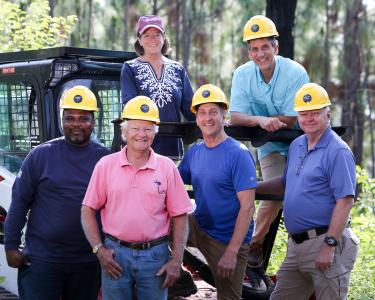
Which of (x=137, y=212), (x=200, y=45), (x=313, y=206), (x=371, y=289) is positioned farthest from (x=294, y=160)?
(x=200, y=45)

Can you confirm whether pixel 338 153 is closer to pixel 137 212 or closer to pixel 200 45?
pixel 137 212

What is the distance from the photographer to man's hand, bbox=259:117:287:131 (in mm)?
6125

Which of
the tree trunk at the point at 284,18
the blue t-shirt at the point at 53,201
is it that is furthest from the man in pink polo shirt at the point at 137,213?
the tree trunk at the point at 284,18

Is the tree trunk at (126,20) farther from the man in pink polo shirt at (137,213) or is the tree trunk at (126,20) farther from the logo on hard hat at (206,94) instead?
the man in pink polo shirt at (137,213)

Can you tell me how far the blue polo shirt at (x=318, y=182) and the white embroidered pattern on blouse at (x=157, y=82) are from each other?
4.17 ft

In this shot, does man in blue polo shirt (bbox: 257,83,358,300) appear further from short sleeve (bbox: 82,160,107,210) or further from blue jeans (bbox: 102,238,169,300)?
short sleeve (bbox: 82,160,107,210)

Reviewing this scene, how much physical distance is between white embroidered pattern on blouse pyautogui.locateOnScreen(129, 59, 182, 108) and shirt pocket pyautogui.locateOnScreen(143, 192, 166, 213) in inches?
56.8

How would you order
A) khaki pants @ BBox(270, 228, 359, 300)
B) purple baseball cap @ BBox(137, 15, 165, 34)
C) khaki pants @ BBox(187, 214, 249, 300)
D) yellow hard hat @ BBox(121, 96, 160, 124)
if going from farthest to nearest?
purple baseball cap @ BBox(137, 15, 165, 34) < khaki pants @ BBox(187, 214, 249, 300) < khaki pants @ BBox(270, 228, 359, 300) < yellow hard hat @ BBox(121, 96, 160, 124)

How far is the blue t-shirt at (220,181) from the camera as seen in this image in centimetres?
555

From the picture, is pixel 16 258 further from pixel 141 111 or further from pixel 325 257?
pixel 325 257

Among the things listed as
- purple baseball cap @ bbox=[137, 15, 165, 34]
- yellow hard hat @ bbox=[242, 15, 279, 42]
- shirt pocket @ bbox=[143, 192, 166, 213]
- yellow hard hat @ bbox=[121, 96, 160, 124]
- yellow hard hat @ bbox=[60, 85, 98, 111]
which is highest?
purple baseball cap @ bbox=[137, 15, 165, 34]

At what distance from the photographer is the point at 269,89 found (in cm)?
645

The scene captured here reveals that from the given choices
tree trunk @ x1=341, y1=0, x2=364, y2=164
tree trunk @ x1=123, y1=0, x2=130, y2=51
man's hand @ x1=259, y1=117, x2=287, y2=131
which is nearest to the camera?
man's hand @ x1=259, y1=117, x2=287, y2=131

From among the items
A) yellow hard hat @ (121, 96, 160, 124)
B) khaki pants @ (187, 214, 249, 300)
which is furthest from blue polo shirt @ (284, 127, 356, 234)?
yellow hard hat @ (121, 96, 160, 124)
